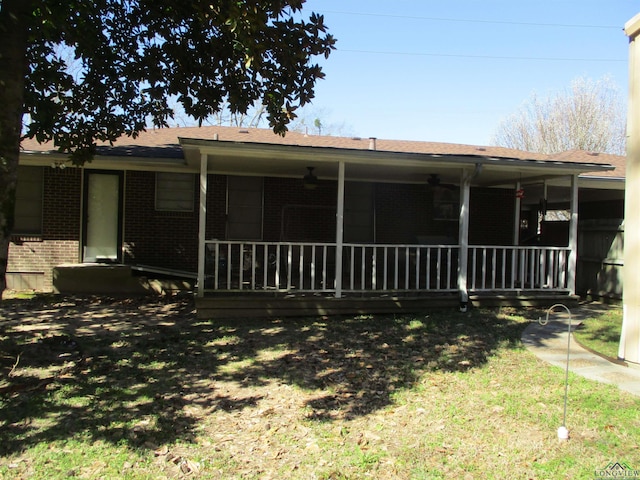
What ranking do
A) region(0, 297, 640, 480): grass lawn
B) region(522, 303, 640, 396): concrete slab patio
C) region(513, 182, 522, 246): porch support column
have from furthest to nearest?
region(513, 182, 522, 246): porch support column → region(522, 303, 640, 396): concrete slab patio → region(0, 297, 640, 480): grass lawn

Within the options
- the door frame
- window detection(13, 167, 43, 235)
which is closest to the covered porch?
the door frame

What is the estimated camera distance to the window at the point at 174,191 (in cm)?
1027

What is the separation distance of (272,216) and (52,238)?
456cm

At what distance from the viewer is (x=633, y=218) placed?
5.33 meters

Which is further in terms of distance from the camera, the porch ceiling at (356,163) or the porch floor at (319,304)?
the porch floor at (319,304)

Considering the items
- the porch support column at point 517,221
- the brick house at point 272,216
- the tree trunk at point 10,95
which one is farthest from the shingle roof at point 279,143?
the tree trunk at point 10,95

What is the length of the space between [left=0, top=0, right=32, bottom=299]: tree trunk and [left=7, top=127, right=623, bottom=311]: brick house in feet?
10.9

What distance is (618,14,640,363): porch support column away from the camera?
5.24 metres

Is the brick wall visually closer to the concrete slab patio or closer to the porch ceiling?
the porch ceiling

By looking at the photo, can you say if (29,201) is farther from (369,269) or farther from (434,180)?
(434,180)

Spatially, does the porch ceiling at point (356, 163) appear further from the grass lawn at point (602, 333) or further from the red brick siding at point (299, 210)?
the grass lawn at point (602, 333)

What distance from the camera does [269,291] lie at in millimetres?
7797

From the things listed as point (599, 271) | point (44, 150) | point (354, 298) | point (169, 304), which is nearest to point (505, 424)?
point (354, 298)

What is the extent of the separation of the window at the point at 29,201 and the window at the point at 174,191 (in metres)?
2.38
